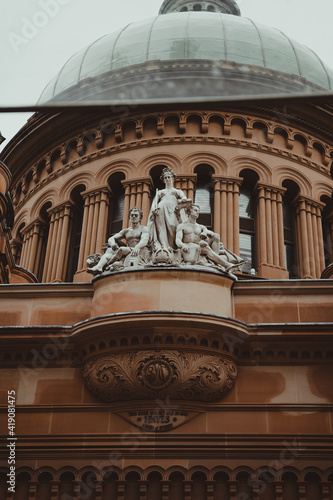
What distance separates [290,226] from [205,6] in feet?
74.5

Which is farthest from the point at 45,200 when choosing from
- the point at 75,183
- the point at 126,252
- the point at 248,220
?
the point at 126,252

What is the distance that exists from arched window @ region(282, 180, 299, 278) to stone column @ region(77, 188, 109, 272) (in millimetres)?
7241

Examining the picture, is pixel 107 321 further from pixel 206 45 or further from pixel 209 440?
pixel 206 45

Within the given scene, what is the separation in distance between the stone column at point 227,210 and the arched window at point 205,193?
607 mm

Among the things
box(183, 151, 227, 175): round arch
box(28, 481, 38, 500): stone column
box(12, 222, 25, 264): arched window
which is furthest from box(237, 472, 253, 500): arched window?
box(12, 222, 25, 264): arched window

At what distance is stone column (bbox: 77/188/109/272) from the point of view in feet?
78.7

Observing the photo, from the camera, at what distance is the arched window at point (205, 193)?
2462 centimetres

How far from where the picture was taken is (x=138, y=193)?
24.9 meters

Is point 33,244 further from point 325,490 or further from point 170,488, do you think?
point 325,490

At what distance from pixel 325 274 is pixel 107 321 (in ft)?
26.2

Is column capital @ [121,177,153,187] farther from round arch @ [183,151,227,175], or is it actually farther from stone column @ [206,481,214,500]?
stone column @ [206,481,214,500]

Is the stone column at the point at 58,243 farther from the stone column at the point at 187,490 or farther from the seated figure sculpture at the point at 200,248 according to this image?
the stone column at the point at 187,490

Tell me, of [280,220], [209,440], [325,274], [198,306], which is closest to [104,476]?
[209,440]

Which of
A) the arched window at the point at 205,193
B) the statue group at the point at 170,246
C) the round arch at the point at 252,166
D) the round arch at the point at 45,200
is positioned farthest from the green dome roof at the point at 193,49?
the statue group at the point at 170,246
